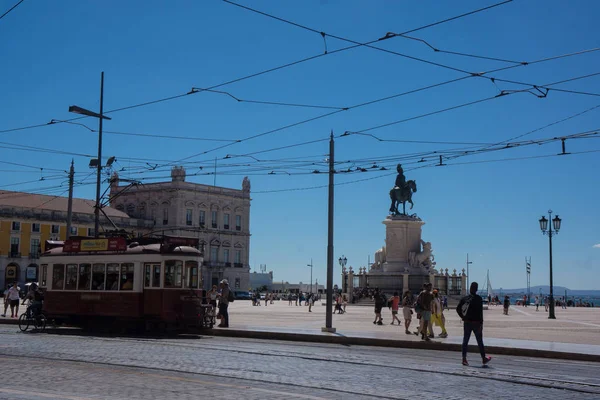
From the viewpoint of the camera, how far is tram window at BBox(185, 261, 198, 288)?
76.8 ft

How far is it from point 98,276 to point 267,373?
43.3ft

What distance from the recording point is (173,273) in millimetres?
23125

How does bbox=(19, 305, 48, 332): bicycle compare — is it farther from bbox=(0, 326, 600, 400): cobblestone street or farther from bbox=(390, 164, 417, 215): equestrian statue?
bbox=(390, 164, 417, 215): equestrian statue

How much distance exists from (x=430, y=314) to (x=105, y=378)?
38.4 ft

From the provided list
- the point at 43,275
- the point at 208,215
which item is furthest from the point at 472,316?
the point at 208,215

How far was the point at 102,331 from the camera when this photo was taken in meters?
25.0

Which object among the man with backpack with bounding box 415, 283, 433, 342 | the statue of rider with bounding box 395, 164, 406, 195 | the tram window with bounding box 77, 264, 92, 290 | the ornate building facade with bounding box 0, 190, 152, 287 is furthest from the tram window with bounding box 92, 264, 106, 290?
the ornate building facade with bounding box 0, 190, 152, 287

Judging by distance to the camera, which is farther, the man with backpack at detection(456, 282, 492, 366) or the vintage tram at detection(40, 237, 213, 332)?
the vintage tram at detection(40, 237, 213, 332)

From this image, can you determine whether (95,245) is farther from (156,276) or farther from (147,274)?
(156,276)

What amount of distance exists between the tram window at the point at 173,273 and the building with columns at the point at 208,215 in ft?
263

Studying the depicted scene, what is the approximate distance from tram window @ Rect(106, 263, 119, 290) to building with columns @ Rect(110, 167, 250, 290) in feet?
259

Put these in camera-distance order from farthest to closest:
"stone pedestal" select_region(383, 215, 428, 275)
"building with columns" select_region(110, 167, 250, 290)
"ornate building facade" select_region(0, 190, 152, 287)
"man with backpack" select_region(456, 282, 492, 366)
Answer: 1. "building with columns" select_region(110, 167, 250, 290)
2. "ornate building facade" select_region(0, 190, 152, 287)
3. "stone pedestal" select_region(383, 215, 428, 275)
4. "man with backpack" select_region(456, 282, 492, 366)

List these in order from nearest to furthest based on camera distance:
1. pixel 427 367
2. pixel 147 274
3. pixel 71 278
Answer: pixel 427 367, pixel 147 274, pixel 71 278

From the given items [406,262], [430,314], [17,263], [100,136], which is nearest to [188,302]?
[430,314]
